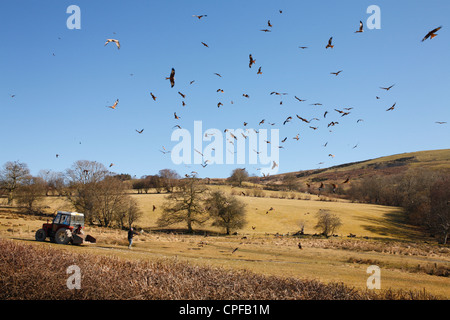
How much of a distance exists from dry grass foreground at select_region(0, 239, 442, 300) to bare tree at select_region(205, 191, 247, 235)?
62298mm

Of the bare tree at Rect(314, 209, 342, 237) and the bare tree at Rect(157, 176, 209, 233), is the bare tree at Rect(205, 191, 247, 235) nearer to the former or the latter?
the bare tree at Rect(157, 176, 209, 233)

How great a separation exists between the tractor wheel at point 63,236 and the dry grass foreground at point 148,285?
17765 mm

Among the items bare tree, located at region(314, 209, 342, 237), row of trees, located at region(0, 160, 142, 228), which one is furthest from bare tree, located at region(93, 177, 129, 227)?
bare tree, located at region(314, 209, 342, 237)

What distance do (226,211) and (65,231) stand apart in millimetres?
48650

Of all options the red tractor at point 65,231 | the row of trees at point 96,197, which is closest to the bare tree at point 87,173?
the row of trees at point 96,197

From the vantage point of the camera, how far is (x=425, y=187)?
12238 cm

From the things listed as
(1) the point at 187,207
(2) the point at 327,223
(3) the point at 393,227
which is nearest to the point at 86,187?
(1) the point at 187,207

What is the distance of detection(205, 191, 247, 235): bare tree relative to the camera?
74.8 meters

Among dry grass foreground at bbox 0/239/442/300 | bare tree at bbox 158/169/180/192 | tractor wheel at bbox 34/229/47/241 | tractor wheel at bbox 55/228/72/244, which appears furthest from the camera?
bare tree at bbox 158/169/180/192

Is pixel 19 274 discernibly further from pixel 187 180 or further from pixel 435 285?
pixel 187 180

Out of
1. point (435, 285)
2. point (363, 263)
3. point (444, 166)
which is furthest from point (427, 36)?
point (444, 166)

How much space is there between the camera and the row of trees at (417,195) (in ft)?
258

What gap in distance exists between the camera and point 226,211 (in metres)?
75.7

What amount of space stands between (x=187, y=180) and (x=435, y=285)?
6077 cm
